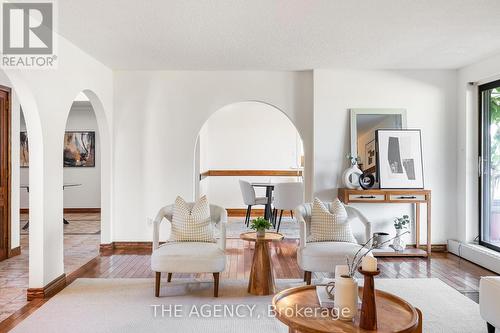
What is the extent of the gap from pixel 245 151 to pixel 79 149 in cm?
398

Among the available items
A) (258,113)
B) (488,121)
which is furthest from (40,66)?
(258,113)

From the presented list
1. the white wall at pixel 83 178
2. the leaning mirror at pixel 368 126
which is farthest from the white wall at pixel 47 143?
the white wall at pixel 83 178

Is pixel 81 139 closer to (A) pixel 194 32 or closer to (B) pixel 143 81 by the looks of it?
(B) pixel 143 81

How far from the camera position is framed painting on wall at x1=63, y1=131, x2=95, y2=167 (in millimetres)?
9562

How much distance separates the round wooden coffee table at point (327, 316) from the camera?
6.62 feet

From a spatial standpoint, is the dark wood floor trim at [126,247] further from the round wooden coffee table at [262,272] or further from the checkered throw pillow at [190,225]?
the round wooden coffee table at [262,272]

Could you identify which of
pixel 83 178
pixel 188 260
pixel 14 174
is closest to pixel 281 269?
pixel 188 260

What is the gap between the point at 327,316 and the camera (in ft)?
7.11

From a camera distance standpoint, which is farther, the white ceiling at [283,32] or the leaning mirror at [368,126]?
the leaning mirror at [368,126]

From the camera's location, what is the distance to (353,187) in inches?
207

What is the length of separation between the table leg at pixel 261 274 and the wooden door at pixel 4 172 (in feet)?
11.0

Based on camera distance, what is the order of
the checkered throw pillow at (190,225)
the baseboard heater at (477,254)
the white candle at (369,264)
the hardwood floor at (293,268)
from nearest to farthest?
the white candle at (369,264)
the checkered throw pillow at (190,225)
the hardwood floor at (293,268)
the baseboard heater at (477,254)

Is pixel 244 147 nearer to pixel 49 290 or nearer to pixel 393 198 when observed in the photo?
pixel 393 198

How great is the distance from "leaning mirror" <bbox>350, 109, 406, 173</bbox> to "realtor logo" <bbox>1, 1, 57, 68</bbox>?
3.71 m
